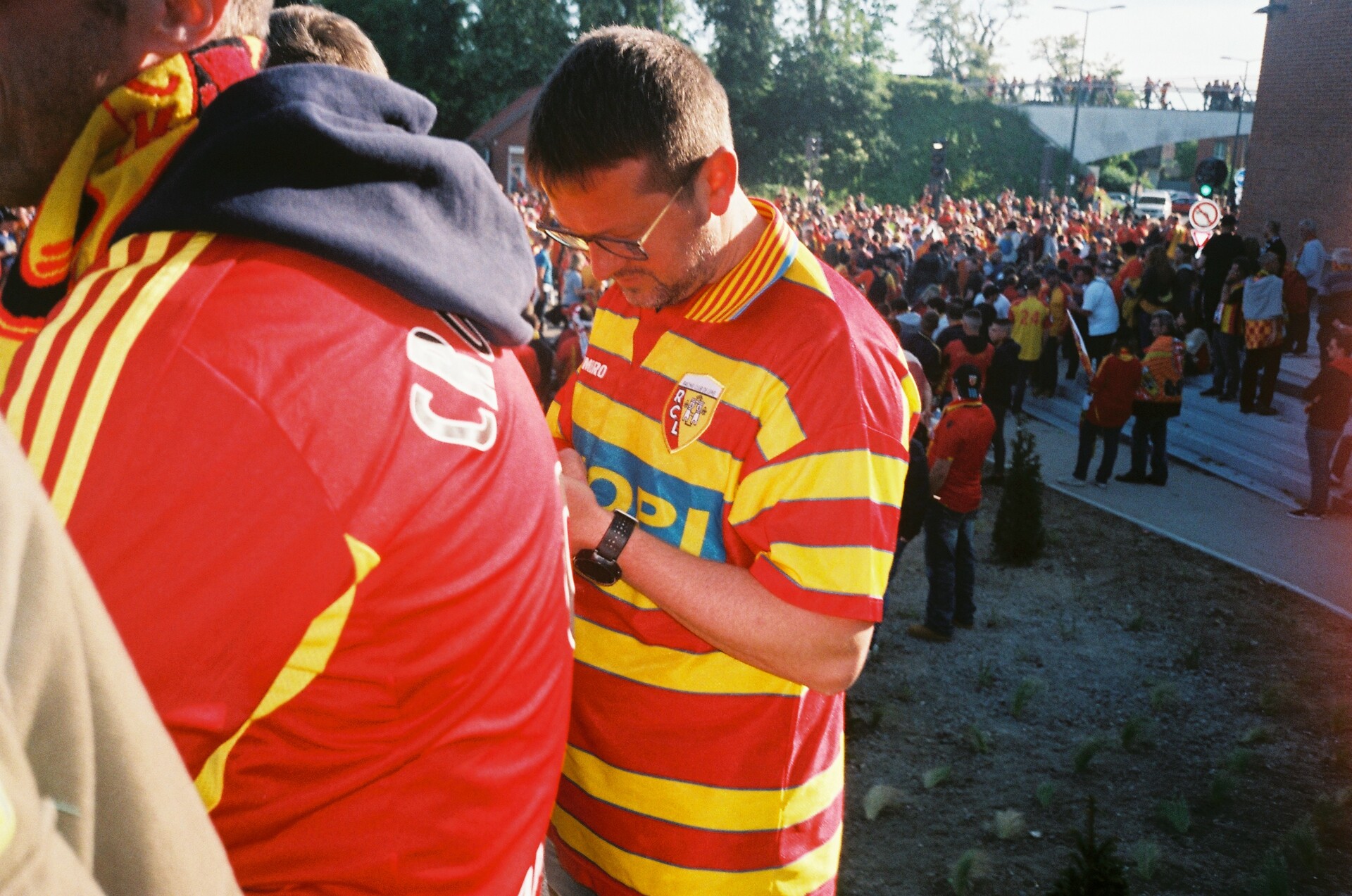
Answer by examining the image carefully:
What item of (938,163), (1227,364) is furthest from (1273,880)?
(938,163)

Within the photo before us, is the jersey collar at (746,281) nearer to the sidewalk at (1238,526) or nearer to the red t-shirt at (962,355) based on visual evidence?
the sidewalk at (1238,526)

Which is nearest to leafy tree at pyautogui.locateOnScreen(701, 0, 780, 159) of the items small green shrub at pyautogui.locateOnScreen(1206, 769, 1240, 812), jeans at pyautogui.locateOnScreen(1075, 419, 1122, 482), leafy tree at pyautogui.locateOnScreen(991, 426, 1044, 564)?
jeans at pyautogui.locateOnScreen(1075, 419, 1122, 482)

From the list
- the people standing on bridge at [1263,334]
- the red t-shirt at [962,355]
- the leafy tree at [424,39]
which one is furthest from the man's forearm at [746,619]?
the leafy tree at [424,39]

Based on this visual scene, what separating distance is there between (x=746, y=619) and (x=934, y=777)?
4.54 metres

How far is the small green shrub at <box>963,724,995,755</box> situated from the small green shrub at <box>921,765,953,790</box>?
1.24ft

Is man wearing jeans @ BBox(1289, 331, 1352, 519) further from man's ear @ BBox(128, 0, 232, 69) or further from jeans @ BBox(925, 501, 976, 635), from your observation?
man's ear @ BBox(128, 0, 232, 69)

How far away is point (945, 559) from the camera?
26.1 ft

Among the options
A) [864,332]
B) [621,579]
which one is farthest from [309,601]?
[864,332]

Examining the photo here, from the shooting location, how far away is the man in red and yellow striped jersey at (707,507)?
6.03 feet

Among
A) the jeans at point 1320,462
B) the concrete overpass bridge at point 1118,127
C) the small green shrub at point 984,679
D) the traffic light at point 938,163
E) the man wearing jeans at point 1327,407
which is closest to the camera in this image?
the small green shrub at point 984,679

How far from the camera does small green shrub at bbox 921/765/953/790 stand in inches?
233

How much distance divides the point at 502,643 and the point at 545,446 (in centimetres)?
23

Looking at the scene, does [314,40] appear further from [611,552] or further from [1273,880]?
[1273,880]

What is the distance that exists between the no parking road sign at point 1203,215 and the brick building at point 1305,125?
172 inches
